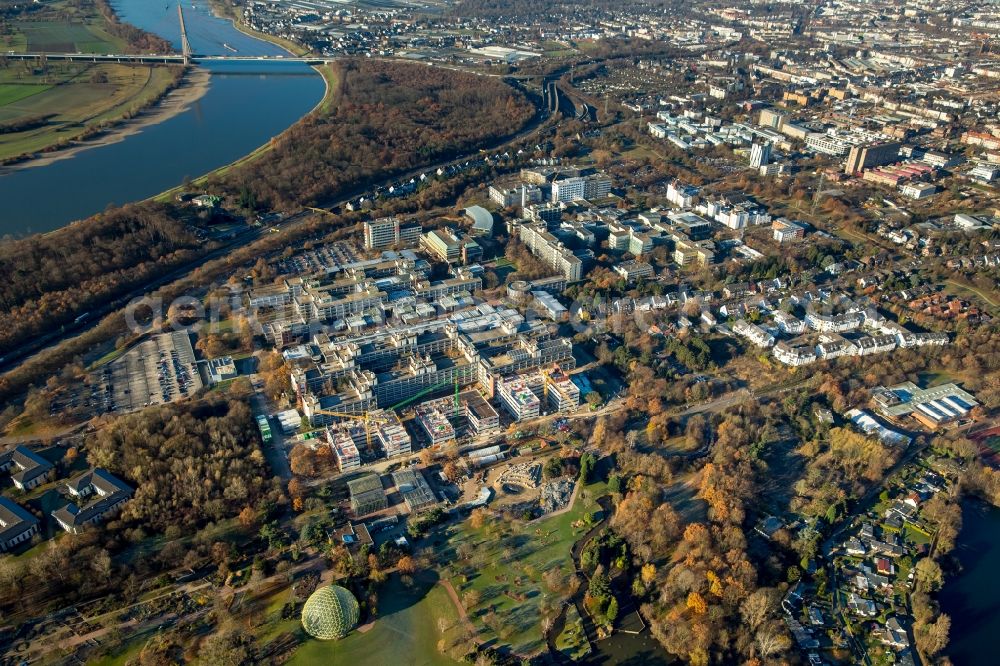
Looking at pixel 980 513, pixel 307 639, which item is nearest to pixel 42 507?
pixel 307 639

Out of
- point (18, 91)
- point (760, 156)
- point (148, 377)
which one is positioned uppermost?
point (18, 91)

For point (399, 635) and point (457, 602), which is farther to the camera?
point (457, 602)

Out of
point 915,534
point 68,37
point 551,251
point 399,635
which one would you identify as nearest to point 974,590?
point 915,534

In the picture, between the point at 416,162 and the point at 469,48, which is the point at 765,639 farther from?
the point at 469,48

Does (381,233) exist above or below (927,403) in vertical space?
above

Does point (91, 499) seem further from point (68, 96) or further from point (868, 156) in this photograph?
point (68, 96)

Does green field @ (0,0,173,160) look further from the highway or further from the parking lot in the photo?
the parking lot

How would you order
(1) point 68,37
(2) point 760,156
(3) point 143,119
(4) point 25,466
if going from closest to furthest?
(4) point 25,466 < (2) point 760,156 < (3) point 143,119 < (1) point 68,37

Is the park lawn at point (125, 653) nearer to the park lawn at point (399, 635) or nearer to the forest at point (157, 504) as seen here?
the forest at point (157, 504)
